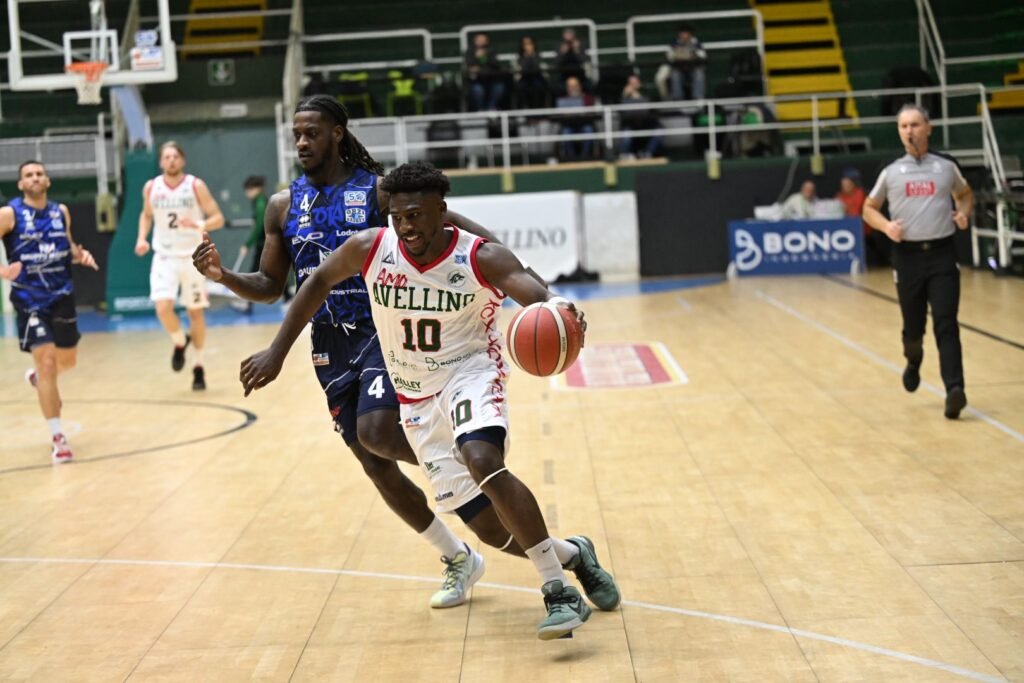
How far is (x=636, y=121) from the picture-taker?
2311 cm

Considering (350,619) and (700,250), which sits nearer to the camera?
(350,619)

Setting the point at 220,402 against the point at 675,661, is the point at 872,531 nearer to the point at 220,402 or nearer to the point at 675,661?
the point at 675,661

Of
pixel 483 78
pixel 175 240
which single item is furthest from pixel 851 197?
pixel 175 240

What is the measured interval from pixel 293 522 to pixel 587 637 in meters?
2.67

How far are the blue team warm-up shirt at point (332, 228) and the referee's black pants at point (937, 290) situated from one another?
15.9 ft

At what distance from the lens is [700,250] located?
2266 centimetres

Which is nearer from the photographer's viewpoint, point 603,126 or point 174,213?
point 174,213

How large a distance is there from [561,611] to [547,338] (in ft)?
3.41

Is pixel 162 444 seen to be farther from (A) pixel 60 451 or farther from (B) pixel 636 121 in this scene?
(B) pixel 636 121

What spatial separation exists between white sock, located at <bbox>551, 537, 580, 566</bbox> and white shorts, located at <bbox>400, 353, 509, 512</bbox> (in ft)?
1.25

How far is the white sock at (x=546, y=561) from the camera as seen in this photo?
5008 millimetres

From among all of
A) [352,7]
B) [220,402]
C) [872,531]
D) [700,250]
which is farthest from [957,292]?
[352,7]

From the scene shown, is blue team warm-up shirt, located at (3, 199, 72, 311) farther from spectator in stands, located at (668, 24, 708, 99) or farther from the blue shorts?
spectator in stands, located at (668, 24, 708, 99)

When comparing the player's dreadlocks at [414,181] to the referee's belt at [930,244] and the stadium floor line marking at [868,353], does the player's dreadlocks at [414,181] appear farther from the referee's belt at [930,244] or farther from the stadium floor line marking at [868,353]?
the referee's belt at [930,244]
